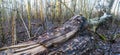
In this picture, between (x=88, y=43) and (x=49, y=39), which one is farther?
(x=88, y=43)

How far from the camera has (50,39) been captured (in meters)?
1.93

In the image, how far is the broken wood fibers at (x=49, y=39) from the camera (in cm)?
179

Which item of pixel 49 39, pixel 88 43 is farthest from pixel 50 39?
pixel 88 43

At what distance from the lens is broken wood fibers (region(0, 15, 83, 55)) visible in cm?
179

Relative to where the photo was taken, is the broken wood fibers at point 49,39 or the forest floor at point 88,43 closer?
the broken wood fibers at point 49,39

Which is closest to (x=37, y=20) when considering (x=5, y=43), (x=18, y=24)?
Answer: (x=18, y=24)

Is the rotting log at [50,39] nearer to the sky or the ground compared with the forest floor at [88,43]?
nearer to the sky

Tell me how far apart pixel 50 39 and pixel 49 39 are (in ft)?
0.04

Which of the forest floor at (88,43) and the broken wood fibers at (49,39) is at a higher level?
the broken wood fibers at (49,39)

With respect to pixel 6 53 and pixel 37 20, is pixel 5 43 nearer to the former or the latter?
pixel 6 53

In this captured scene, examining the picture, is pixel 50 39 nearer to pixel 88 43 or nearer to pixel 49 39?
pixel 49 39

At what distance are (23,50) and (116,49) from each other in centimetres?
124

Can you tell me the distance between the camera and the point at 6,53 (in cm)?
172

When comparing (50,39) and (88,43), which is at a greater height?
(50,39)
